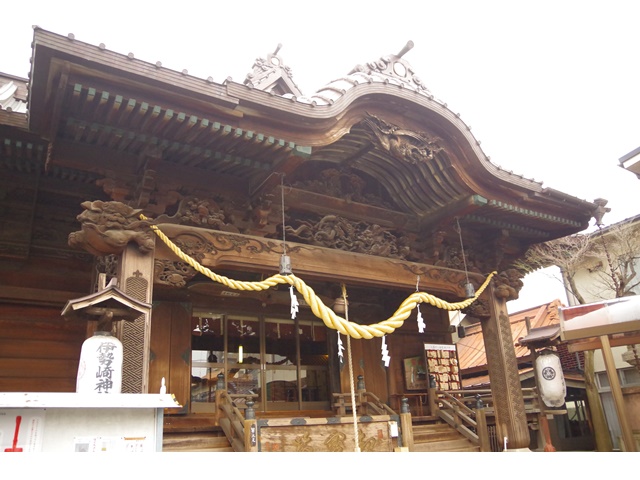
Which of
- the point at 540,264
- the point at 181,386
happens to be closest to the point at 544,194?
the point at 540,264

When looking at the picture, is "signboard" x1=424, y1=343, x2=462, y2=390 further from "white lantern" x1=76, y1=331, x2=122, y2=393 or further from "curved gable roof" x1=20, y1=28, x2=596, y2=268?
"white lantern" x1=76, y1=331, x2=122, y2=393

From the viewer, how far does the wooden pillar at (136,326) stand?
5504mm

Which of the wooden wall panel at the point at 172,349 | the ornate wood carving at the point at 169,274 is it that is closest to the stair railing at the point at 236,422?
the wooden wall panel at the point at 172,349

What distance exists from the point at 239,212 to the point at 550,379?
21.7 ft

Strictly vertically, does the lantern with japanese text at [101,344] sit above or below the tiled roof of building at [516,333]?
below

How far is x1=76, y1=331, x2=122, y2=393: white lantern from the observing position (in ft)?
15.5

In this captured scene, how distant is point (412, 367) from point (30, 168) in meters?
8.17

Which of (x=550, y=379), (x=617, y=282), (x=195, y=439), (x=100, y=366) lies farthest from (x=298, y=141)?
(x=617, y=282)

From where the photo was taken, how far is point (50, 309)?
747cm

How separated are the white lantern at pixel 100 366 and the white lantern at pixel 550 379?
7784 millimetres

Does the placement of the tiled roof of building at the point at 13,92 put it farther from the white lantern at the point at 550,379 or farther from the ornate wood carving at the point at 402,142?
the white lantern at the point at 550,379

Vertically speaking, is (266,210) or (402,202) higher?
(402,202)

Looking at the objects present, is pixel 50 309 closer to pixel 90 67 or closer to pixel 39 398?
pixel 90 67
